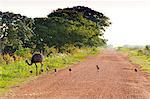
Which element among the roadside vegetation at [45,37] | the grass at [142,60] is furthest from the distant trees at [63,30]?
the grass at [142,60]

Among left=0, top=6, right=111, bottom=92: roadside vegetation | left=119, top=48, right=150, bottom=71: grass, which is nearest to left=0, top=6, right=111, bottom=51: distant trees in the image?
left=0, top=6, right=111, bottom=92: roadside vegetation

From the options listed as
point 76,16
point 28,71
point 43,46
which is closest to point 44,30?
point 43,46

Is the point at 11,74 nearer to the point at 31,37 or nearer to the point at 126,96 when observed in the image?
the point at 126,96

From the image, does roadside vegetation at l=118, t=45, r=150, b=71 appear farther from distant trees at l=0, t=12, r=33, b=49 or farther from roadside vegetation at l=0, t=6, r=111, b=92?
distant trees at l=0, t=12, r=33, b=49

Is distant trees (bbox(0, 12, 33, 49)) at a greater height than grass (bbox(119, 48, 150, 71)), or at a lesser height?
greater

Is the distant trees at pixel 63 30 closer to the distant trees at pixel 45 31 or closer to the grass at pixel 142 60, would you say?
the distant trees at pixel 45 31

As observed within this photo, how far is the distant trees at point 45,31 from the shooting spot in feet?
156

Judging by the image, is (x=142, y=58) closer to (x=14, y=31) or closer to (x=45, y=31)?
(x=45, y=31)

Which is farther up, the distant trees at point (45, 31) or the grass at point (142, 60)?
the distant trees at point (45, 31)

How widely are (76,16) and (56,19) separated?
33.6ft

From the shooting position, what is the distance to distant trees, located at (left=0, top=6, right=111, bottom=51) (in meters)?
47.6

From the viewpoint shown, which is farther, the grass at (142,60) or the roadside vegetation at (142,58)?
the roadside vegetation at (142,58)

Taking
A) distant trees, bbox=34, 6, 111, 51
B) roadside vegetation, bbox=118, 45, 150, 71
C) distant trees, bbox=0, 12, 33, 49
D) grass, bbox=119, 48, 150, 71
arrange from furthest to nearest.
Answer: distant trees, bbox=34, 6, 111, 51, distant trees, bbox=0, 12, 33, 49, roadside vegetation, bbox=118, 45, 150, 71, grass, bbox=119, 48, 150, 71

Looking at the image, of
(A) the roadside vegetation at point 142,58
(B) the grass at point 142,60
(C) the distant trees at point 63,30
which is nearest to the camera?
(B) the grass at point 142,60
